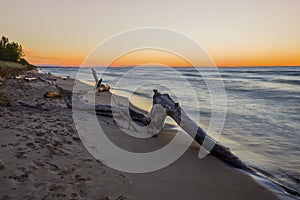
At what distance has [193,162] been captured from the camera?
17.2 ft

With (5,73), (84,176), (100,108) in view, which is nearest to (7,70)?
(5,73)

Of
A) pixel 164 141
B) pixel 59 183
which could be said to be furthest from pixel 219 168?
pixel 59 183

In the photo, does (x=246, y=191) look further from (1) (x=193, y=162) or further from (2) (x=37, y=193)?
(2) (x=37, y=193)

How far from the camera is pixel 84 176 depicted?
383 centimetres

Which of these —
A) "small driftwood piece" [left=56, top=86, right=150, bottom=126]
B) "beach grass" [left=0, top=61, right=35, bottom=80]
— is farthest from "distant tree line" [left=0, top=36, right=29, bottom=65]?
"small driftwood piece" [left=56, top=86, right=150, bottom=126]

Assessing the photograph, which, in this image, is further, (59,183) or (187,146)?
(187,146)

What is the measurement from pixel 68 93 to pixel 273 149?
803 centimetres

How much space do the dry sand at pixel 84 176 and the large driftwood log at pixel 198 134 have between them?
25cm

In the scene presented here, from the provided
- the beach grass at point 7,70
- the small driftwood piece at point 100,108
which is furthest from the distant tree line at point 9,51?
the small driftwood piece at point 100,108

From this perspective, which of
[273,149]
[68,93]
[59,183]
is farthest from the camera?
[68,93]

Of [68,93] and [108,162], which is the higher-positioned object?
[68,93]

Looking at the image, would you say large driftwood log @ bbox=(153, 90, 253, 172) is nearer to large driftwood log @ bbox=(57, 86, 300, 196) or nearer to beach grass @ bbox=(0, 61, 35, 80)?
Answer: large driftwood log @ bbox=(57, 86, 300, 196)

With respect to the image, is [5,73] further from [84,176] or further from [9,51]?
[9,51]

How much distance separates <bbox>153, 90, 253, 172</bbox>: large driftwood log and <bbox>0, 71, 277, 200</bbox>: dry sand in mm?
252
